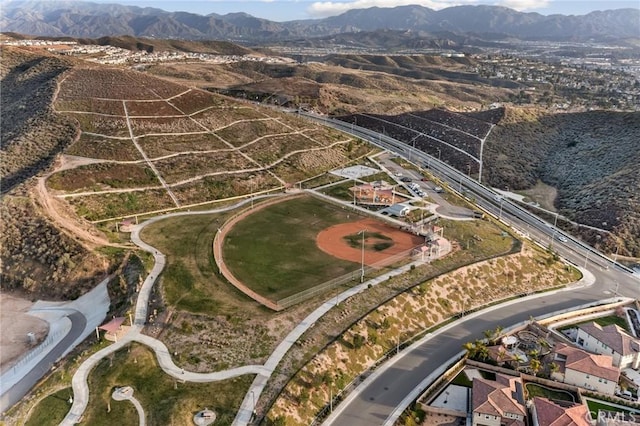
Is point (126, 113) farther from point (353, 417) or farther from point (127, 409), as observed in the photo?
point (353, 417)

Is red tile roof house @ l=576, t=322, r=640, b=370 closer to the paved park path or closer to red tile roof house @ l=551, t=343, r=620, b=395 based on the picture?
red tile roof house @ l=551, t=343, r=620, b=395

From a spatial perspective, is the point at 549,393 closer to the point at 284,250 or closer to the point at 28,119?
the point at 284,250

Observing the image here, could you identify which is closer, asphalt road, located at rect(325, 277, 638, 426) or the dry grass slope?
asphalt road, located at rect(325, 277, 638, 426)

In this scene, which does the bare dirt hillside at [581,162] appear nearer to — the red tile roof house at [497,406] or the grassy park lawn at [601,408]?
the grassy park lawn at [601,408]

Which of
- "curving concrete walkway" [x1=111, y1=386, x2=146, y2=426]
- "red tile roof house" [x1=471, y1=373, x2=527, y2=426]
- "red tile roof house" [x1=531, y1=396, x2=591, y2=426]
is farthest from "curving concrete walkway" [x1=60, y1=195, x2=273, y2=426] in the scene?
"red tile roof house" [x1=531, y1=396, x2=591, y2=426]

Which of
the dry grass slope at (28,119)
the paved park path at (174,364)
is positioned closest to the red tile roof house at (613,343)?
the paved park path at (174,364)

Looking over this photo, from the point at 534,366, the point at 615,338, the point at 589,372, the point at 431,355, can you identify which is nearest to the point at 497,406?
the point at 534,366

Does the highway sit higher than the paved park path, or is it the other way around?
the paved park path

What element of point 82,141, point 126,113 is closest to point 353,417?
point 82,141
